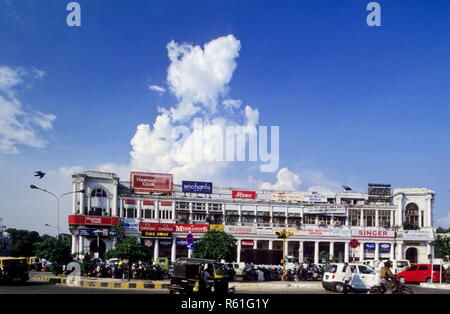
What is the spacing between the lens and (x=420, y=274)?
3120 cm

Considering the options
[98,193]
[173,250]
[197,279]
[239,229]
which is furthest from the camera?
[239,229]

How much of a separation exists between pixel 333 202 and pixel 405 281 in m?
31.4

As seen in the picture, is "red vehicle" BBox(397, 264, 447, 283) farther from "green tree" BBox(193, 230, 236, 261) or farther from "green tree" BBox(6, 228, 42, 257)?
"green tree" BBox(6, 228, 42, 257)

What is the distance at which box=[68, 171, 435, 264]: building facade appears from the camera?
168 ft

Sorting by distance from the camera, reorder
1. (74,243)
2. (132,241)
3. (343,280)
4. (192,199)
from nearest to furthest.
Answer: (343,280)
(132,241)
(74,243)
(192,199)

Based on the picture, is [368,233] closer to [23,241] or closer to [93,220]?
[93,220]

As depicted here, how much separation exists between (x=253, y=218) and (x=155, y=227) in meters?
14.6

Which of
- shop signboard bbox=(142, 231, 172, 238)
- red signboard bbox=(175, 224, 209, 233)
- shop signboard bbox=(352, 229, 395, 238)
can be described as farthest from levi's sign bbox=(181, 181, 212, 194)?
shop signboard bbox=(352, 229, 395, 238)

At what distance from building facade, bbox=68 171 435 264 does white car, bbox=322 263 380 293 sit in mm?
30214

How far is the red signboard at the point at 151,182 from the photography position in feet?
177

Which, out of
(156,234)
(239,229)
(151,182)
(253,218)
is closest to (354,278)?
(239,229)
